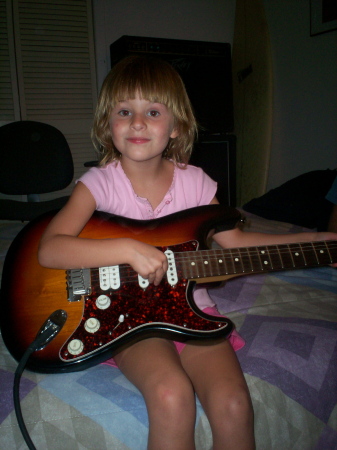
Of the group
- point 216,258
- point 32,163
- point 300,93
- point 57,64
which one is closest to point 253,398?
point 216,258

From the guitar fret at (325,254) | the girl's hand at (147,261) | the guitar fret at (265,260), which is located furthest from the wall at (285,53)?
the girl's hand at (147,261)

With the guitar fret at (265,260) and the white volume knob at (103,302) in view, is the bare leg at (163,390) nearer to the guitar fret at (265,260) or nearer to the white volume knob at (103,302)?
the white volume knob at (103,302)

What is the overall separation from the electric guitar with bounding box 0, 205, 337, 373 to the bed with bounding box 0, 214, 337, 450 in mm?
57

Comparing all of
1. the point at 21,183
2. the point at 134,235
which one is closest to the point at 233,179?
the point at 21,183

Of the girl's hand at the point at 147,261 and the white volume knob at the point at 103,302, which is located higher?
the girl's hand at the point at 147,261

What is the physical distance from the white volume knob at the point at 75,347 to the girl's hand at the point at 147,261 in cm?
18

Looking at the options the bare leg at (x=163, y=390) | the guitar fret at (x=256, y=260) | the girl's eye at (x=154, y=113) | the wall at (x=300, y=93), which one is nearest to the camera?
the bare leg at (x=163, y=390)

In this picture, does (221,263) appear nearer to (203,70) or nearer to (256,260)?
(256,260)

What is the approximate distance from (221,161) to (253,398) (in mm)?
2396

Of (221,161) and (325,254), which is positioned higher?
(221,161)

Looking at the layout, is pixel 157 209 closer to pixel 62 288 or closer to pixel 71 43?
pixel 62 288

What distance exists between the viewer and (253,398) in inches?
29.5

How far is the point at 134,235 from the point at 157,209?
0.17 m

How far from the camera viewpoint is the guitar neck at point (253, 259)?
0.83m
